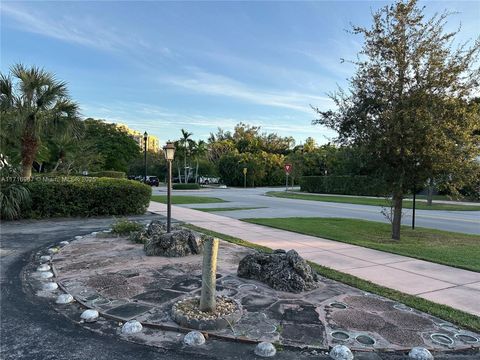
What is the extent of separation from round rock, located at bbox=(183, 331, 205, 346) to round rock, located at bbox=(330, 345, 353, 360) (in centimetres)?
114

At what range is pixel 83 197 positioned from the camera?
12.4 metres

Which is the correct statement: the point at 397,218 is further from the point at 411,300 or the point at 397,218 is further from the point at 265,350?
the point at 265,350

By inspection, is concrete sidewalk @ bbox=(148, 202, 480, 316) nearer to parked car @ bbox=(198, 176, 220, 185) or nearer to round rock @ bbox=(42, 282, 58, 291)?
round rock @ bbox=(42, 282, 58, 291)

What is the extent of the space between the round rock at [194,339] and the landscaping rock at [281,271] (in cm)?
164

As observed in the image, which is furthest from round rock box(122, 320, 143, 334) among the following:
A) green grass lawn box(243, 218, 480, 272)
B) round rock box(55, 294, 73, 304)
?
Answer: green grass lawn box(243, 218, 480, 272)

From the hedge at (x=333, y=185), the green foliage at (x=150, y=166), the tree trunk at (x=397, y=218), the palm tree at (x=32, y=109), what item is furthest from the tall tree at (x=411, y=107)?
the green foliage at (x=150, y=166)

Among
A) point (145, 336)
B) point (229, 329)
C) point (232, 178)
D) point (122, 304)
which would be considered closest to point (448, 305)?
point (229, 329)

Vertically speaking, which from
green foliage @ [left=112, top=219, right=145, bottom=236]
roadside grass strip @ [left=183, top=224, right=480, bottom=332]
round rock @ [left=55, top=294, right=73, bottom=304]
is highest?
green foliage @ [left=112, top=219, right=145, bottom=236]

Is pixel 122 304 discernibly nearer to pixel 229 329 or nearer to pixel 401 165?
pixel 229 329

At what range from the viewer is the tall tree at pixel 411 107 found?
8406 millimetres

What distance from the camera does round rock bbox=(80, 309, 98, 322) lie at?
3846 mm

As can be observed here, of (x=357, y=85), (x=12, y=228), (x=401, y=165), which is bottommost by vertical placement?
(x=12, y=228)

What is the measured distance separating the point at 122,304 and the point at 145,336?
2.90 feet

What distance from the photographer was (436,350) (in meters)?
3.31
